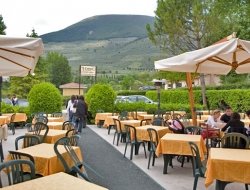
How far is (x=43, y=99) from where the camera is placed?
58.4ft

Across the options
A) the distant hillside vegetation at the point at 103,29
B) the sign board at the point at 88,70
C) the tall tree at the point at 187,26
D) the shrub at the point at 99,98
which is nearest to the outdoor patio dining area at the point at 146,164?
Result: the shrub at the point at 99,98

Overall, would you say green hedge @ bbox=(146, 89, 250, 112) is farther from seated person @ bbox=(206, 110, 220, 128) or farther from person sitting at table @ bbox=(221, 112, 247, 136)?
person sitting at table @ bbox=(221, 112, 247, 136)

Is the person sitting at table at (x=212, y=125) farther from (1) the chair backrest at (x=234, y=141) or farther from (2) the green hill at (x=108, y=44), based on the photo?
(2) the green hill at (x=108, y=44)

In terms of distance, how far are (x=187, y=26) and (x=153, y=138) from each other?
18.2 meters

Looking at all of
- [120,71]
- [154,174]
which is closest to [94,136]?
[154,174]

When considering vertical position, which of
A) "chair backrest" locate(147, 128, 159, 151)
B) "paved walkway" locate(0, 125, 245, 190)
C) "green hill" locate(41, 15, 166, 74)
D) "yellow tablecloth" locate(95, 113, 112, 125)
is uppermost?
"green hill" locate(41, 15, 166, 74)

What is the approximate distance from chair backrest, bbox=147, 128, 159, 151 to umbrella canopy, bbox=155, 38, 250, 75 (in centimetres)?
149

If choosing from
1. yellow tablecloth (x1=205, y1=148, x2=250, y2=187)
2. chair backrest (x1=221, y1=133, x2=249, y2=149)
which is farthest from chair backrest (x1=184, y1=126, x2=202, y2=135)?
yellow tablecloth (x1=205, y1=148, x2=250, y2=187)

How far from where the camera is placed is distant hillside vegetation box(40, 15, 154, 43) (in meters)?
162

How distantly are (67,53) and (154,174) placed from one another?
125m

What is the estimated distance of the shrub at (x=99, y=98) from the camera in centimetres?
1856

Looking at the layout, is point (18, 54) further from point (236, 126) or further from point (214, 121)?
point (214, 121)

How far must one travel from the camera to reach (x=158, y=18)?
26.5 m

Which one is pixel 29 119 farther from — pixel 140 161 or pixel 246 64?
pixel 246 64
